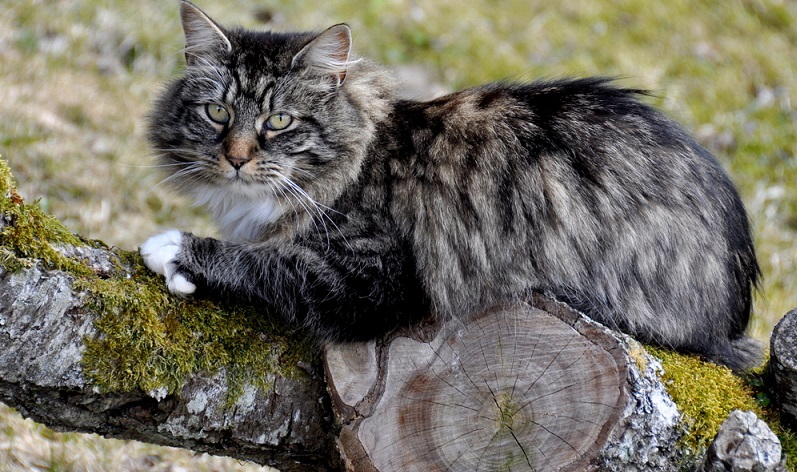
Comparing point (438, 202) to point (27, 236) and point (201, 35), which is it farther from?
point (27, 236)

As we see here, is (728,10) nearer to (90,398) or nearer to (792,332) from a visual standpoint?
(792,332)

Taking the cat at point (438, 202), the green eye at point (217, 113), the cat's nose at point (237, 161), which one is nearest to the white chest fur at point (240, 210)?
the cat at point (438, 202)

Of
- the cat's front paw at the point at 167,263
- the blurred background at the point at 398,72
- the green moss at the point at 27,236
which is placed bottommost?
the blurred background at the point at 398,72

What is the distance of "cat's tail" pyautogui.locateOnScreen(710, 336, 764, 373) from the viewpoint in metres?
2.65

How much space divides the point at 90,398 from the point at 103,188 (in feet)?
7.89

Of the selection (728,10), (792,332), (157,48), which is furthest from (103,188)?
(728,10)

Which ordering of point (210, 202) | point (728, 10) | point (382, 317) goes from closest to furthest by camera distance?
point (382, 317) → point (210, 202) → point (728, 10)

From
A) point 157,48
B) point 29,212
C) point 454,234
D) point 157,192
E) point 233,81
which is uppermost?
point 233,81

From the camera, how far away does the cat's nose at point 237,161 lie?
8.36ft

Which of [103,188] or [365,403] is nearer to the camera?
[365,403]

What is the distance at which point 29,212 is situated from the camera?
221 cm

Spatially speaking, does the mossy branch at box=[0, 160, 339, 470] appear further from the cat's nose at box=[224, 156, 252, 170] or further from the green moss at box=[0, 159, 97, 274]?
the cat's nose at box=[224, 156, 252, 170]

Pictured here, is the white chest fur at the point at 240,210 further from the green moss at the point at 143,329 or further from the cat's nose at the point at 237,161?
the green moss at the point at 143,329

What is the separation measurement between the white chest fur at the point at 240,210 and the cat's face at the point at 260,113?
0.05 feet
